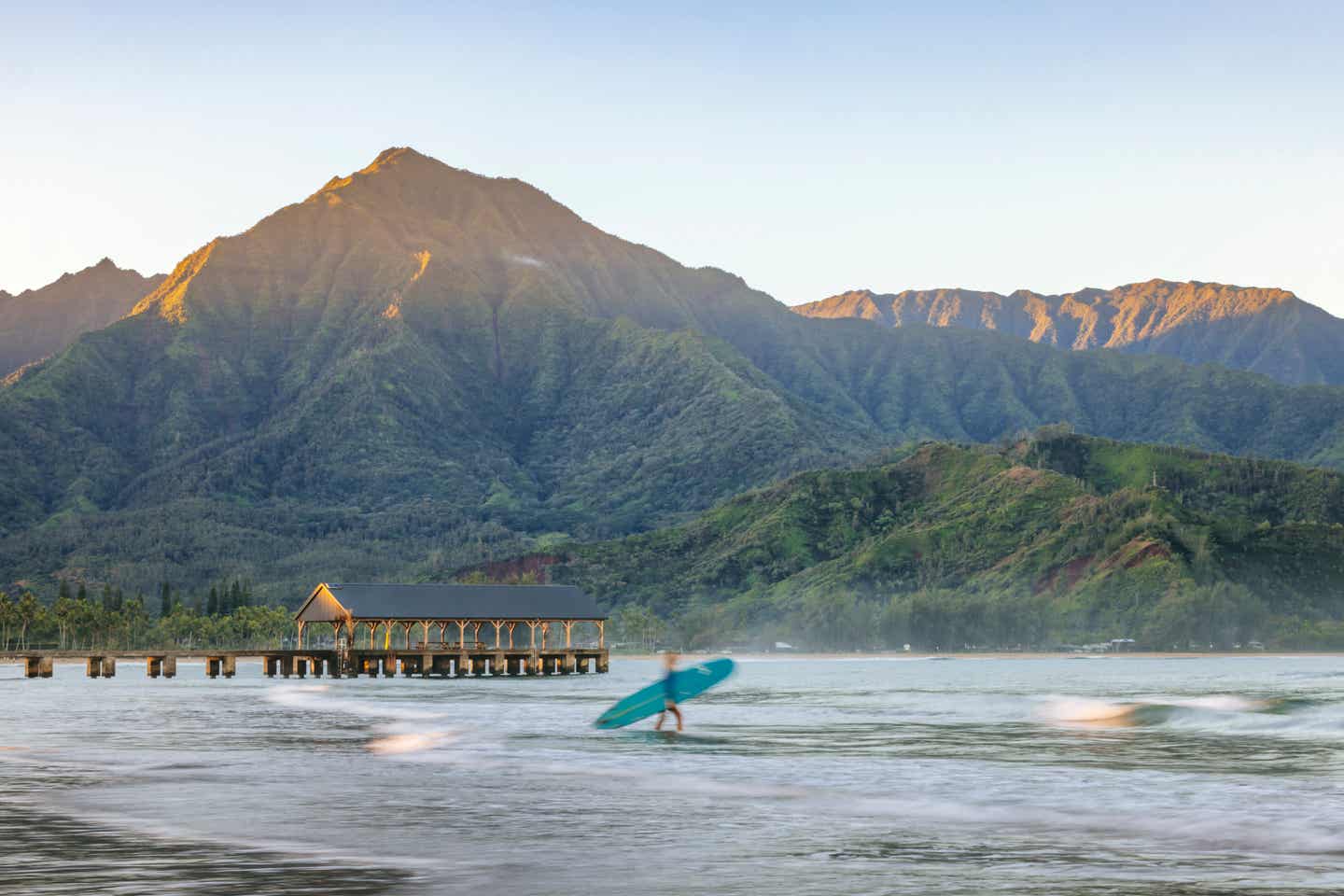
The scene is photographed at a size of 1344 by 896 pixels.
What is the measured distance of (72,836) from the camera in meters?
27.3

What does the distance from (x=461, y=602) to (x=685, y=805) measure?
4215 inches

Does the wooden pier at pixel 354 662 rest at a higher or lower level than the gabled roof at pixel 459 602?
lower

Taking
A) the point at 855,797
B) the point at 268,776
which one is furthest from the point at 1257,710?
the point at 268,776

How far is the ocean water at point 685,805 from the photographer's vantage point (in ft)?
76.5

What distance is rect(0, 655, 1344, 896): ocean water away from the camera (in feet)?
76.5

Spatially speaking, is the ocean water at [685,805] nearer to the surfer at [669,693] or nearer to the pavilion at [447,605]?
the surfer at [669,693]

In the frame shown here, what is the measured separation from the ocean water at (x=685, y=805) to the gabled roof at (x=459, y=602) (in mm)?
65266

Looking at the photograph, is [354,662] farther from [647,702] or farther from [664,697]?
[664,697]

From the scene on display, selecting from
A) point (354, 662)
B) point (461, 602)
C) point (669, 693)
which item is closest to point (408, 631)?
point (354, 662)

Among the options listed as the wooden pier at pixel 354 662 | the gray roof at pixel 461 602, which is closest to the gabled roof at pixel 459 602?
the gray roof at pixel 461 602

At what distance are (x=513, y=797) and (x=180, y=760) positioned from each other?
1397 cm

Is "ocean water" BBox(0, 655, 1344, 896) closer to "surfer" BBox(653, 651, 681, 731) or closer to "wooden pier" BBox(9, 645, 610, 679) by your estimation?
"surfer" BBox(653, 651, 681, 731)

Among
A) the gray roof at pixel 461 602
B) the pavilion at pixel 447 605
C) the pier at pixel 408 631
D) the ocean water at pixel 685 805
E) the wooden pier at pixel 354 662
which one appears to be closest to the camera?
the ocean water at pixel 685 805

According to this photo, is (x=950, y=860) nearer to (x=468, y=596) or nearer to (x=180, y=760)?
(x=180, y=760)
